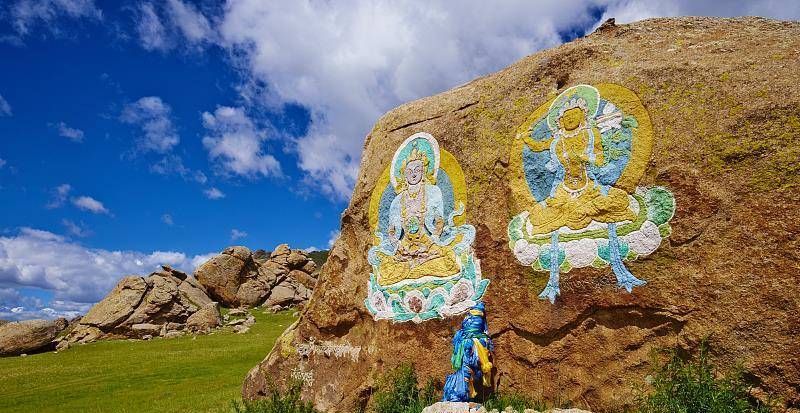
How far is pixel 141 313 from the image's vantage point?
32.4m

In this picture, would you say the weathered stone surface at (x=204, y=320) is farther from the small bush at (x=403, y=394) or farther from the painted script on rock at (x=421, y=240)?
the small bush at (x=403, y=394)

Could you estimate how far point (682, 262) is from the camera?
6023mm

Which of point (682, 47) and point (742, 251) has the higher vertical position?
point (682, 47)

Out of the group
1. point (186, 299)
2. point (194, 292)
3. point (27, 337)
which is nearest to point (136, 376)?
point (27, 337)

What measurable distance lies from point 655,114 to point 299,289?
3954 centimetres

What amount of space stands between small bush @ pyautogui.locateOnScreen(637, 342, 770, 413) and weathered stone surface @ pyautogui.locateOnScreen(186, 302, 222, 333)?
102 feet


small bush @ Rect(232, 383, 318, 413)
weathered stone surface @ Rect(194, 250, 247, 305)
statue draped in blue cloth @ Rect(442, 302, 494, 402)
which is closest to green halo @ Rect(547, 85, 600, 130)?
statue draped in blue cloth @ Rect(442, 302, 494, 402)

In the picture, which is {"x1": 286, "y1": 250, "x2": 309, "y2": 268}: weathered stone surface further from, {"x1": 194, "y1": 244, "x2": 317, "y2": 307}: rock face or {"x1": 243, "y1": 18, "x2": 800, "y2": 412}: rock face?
{"x1": 243, "y1": 18, "x2": 800, "y2": 412}: rock face

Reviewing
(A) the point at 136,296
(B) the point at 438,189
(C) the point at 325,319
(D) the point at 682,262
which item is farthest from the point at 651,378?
(A) the point at 136,296

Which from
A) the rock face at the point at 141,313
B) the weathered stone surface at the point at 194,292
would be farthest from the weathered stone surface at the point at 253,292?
the rock face at the point at 141,313

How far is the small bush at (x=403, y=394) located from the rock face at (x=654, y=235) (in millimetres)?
185

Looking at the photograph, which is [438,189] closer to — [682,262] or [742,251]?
[682,262]

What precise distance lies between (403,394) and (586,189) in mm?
4179

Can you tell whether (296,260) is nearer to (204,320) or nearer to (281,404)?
Result: (204,320)
